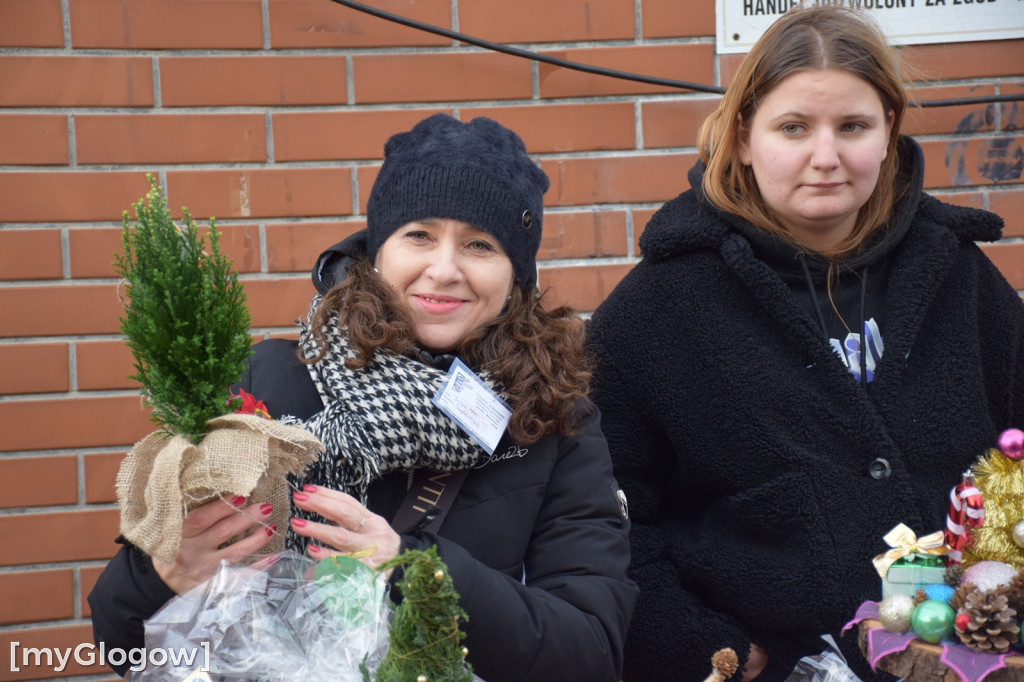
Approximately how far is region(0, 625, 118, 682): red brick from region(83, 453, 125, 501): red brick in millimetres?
358

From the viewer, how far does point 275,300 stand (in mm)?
2721

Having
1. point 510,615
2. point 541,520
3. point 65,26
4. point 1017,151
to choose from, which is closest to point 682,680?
point 541,520

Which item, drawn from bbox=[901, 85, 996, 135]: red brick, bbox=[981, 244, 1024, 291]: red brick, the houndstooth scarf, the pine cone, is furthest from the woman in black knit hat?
bbox=[981, 244, 1024, 291]: red brick

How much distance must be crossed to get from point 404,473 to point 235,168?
1.21 meters

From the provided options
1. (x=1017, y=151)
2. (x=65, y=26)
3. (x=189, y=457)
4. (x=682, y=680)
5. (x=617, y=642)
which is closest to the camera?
(x=189, y=457)

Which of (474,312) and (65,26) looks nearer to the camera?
(474,312)

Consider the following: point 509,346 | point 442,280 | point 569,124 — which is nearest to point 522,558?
point 509,346

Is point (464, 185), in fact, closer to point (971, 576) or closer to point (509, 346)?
point (509, 346)

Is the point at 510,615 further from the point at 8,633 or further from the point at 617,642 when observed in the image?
the point at 8,633

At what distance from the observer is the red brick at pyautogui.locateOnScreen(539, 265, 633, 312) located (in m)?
2.82

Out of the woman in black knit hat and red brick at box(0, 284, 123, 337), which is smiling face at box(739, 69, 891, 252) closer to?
the woman in black knit hat

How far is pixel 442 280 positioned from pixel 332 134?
3.24ft

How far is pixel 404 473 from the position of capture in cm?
190

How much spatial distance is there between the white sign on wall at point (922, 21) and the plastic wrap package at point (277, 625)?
2.05 meters
